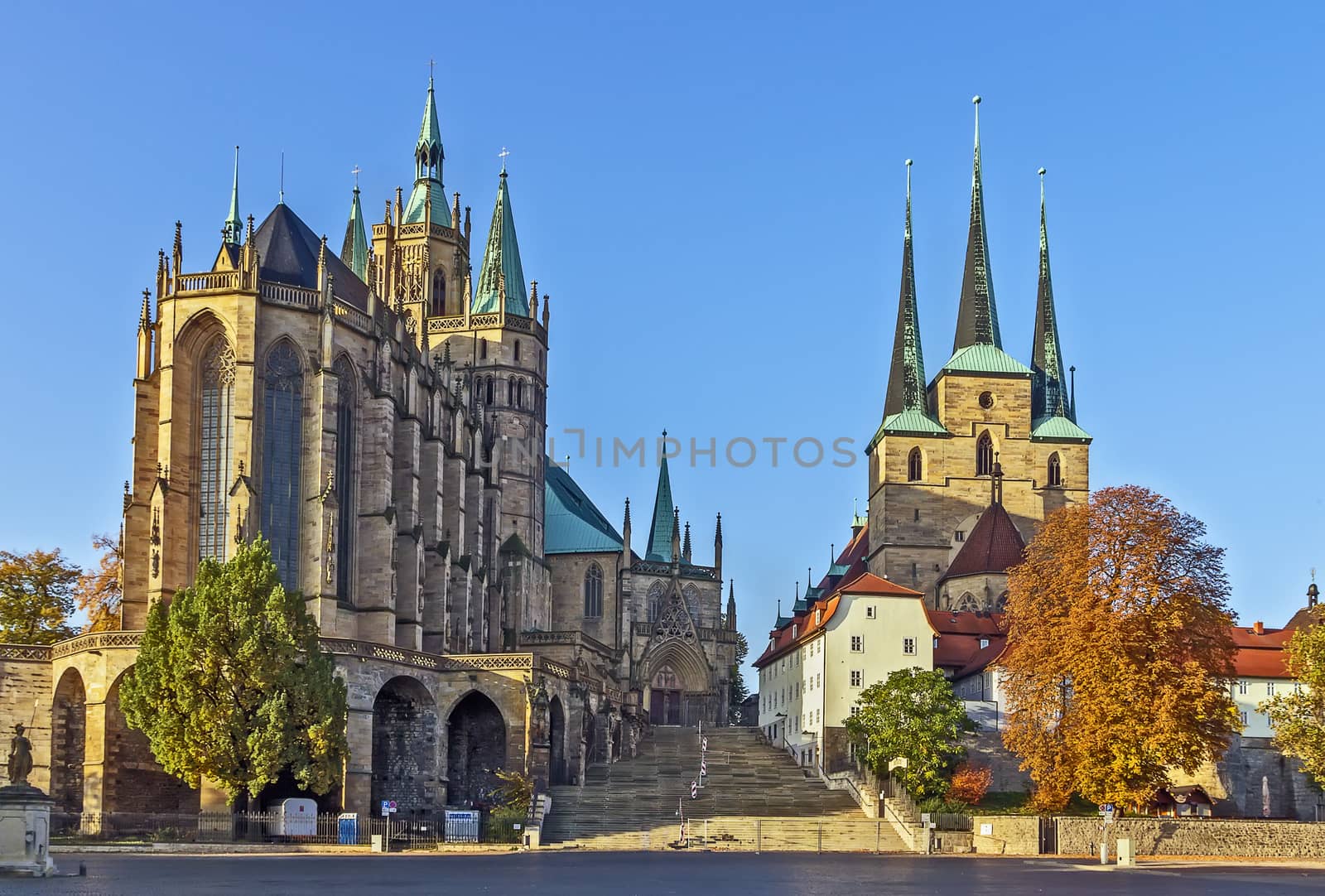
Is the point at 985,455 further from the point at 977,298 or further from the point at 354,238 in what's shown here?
the point at 354,238

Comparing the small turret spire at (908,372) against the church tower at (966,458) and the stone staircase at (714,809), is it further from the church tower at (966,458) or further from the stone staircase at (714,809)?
the stone staircase at (714,809)

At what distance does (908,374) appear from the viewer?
→ 106438 mm

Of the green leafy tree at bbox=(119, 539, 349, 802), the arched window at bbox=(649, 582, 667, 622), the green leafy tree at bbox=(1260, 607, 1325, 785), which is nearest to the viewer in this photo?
the green leafy tree at bbox=(119, 539, 349, 802)

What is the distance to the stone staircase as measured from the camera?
56.8 m

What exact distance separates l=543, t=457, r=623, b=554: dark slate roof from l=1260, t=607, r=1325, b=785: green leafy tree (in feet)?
153

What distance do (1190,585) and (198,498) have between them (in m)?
35.1

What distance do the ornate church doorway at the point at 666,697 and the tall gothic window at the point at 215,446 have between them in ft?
131

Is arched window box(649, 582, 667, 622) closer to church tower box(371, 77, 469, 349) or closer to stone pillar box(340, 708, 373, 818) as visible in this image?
church tower box(371, 77, 469, 349)

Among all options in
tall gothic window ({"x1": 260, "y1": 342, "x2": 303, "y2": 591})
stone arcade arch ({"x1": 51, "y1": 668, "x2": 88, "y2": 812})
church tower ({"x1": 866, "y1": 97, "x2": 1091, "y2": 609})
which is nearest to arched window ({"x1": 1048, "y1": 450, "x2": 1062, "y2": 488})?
church tower ({"x1": 866, "y1": 97, "x2": 1091, "y2": 609})

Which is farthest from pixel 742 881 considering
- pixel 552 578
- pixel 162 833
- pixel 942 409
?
pixel 942 409

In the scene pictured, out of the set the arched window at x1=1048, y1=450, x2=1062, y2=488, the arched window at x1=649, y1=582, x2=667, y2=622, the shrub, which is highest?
the arched window at x1=1048, y1=450, x2=1062, y2=488

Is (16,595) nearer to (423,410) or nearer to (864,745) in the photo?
(423,410)

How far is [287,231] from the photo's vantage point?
6906 cm

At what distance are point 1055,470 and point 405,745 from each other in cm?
5311
